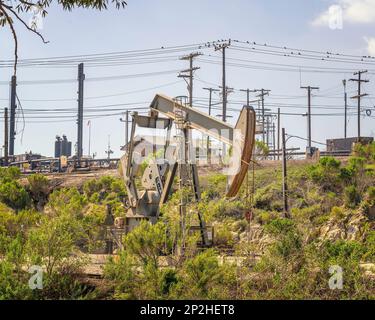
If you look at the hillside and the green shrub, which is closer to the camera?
the hillside

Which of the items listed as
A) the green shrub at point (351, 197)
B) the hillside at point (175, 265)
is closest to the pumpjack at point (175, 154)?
the hillside at point (175, 265)

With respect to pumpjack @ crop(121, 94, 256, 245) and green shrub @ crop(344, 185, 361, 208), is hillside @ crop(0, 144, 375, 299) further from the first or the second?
green shrub @ crop(344, 185, 361, 208)

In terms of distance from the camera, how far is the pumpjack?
1525 cm

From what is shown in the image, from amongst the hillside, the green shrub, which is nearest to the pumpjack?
the hillside

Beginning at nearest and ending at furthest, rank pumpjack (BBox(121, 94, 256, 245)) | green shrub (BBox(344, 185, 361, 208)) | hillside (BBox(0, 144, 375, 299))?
hillside (BBox(0, 144, 375, 299)) < pumpjack (BBox(121, 94, 256, 245)) < green shrub (BBox(344, 185, 361, 208))

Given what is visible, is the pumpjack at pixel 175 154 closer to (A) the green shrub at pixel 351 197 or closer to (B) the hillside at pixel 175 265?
(B) the hillside at pixel 175 265

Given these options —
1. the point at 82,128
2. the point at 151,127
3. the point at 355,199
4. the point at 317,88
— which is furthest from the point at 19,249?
the point at 317,88

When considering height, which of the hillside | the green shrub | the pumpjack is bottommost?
the hillside

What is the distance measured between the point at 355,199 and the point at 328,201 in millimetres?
1386

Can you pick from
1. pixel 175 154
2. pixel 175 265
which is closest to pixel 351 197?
pixel 175 154

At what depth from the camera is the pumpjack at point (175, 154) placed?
50.0 feet

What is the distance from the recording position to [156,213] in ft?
66.0

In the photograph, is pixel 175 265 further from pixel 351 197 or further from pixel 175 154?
pixel 351 197
